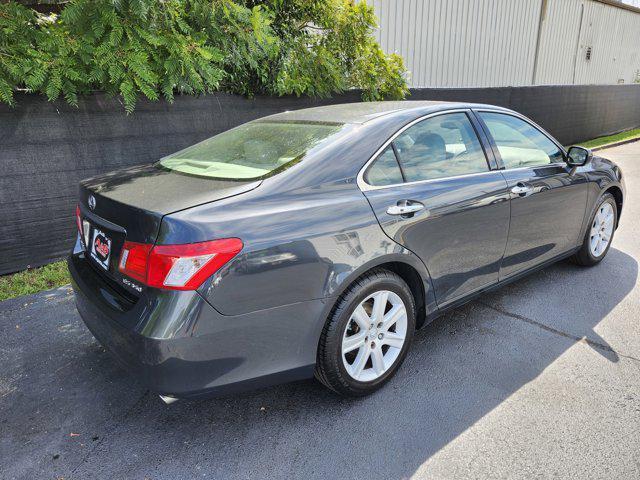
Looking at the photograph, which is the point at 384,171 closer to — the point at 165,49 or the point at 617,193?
the point at 165,49

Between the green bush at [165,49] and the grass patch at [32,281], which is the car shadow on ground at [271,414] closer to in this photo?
the grass patch at [32,281]

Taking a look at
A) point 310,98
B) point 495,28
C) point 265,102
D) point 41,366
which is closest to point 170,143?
point 265,102

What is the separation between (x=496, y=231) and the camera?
10.3 ft

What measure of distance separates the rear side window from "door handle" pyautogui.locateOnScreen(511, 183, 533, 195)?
1.05 m

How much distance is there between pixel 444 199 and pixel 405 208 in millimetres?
355

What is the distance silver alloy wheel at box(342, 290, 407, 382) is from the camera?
247 centimetres

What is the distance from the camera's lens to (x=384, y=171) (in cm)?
260

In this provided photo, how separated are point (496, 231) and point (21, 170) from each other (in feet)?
13.5

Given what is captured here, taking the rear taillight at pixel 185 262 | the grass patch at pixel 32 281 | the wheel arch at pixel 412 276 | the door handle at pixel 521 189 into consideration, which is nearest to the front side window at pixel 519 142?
the door handle at pixel 521 189

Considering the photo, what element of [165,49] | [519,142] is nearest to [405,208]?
[519,142]

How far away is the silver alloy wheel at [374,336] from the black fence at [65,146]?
350 cm

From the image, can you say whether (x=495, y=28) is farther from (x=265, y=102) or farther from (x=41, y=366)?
(x=41, y=366)

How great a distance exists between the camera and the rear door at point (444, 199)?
2562 millimetres

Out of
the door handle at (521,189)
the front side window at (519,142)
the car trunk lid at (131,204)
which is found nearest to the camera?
the car trunk lid at (131,204)
